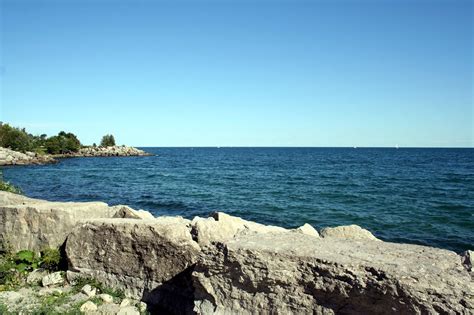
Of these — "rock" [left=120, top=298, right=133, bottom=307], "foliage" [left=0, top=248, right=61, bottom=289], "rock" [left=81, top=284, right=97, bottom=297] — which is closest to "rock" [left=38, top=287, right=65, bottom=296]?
"rock" [left=81, top=284, right=97, bottom=297]

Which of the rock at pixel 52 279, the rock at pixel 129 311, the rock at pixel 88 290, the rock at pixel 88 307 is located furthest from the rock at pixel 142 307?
the rock at pixel 52 279

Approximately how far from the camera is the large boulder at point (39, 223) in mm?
8125

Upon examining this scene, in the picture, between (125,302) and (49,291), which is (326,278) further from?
(49,291)

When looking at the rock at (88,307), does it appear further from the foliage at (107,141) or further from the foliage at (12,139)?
the foliage at (107,141)

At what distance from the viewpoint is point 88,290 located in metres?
6.66

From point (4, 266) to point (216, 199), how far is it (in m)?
17.5

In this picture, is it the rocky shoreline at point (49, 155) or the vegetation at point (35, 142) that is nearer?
the rocky shoreline at point (49, 155)

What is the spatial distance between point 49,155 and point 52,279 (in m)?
84.9

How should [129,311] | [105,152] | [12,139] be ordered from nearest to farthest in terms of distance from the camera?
1. [129,311]
2. [12,139]
3. [105,152]

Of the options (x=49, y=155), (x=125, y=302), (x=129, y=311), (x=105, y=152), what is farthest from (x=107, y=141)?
(x=129, y=311)

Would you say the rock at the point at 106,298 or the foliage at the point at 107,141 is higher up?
the foliage at the point at 107,141

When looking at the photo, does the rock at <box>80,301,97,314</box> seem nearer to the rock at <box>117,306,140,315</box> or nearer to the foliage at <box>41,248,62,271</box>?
the rock at <box>117,306,140,315</box>

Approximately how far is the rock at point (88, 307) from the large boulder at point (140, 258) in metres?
0.68

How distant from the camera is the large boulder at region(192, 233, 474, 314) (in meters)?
4.22
